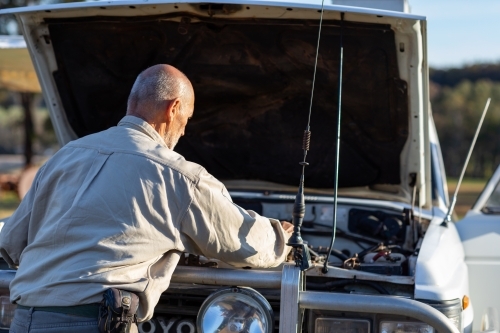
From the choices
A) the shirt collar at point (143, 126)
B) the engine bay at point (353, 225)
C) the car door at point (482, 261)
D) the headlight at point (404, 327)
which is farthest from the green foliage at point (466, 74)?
the shirt collar at point (143, 126)

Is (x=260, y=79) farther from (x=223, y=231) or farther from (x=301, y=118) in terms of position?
(x=223, y=231)

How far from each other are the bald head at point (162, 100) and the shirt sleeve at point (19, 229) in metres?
A: 0.46

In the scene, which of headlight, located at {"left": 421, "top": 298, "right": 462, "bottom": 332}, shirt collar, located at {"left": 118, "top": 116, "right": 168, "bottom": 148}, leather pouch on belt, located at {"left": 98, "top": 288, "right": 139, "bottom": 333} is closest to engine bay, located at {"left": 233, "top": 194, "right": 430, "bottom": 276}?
headlight, located at {"left": 421, "top": 298, "right": 462, "bottom": 332}

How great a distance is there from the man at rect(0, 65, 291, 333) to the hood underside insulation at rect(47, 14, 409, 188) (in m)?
1.42

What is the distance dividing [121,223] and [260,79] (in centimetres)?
206

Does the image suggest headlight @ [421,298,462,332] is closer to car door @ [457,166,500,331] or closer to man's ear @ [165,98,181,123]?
car door @ [457,166,500,331]

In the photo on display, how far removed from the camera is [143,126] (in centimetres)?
295

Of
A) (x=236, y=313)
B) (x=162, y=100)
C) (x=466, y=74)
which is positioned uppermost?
(x=466, y=74)

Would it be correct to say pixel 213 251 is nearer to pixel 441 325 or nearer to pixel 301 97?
pixel 441 325

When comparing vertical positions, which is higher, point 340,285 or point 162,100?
point 162,100

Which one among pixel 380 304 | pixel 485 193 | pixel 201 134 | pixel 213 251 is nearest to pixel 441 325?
pixel 380 304

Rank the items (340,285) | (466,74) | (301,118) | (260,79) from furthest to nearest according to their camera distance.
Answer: (466,74)
(301,118)
(260,79)
(340,285)

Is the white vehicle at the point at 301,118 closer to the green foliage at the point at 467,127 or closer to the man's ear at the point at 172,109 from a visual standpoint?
the man's ear at the point at 172,109

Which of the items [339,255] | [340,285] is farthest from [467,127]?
[340,285]
